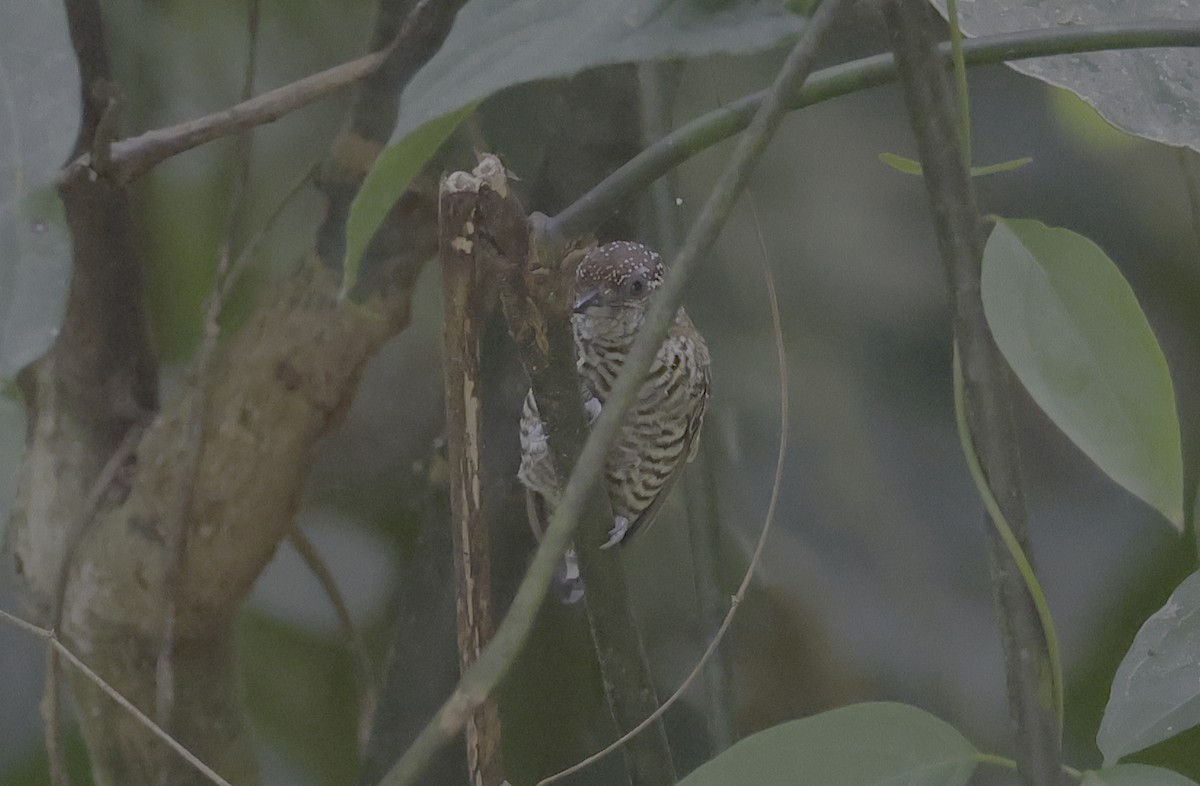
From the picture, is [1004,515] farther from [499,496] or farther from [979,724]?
[979,724]

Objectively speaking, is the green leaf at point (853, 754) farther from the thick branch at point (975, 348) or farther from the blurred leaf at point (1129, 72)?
the blurred leaf at point (1129, 72)

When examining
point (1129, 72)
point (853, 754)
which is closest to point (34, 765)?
A: point (853, 754)

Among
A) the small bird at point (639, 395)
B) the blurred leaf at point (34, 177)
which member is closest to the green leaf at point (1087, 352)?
the blurred leaf at point (34, 177)

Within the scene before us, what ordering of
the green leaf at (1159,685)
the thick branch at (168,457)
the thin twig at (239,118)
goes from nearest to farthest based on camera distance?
the green leaf at (1159,685) → the thin twig at (239,118) → the thick branch at (168,457)

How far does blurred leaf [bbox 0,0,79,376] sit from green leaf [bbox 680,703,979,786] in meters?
0.24

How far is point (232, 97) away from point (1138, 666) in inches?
33.0

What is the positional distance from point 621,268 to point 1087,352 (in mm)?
527

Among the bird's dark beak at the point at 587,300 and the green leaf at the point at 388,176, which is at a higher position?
the green leaf at the point at 388,176

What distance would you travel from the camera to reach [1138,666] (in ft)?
1.41

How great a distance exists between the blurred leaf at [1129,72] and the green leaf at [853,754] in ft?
1.24

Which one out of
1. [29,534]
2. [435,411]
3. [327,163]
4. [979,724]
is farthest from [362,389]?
[979,724]

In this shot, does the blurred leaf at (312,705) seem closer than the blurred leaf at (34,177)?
No

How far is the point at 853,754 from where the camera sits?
331 mm

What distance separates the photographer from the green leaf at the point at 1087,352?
29cm
